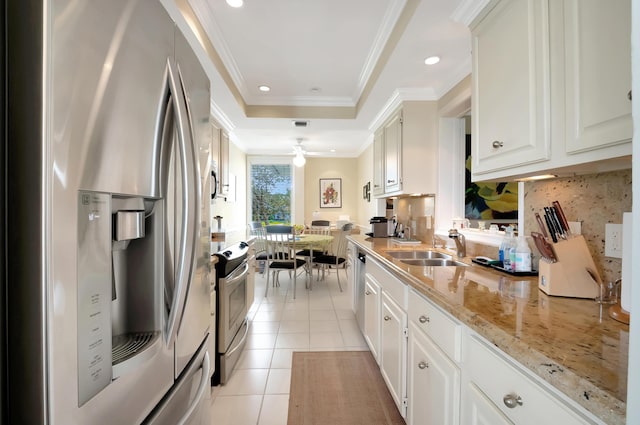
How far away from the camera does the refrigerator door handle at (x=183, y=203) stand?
774mm

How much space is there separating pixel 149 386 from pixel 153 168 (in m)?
0.52

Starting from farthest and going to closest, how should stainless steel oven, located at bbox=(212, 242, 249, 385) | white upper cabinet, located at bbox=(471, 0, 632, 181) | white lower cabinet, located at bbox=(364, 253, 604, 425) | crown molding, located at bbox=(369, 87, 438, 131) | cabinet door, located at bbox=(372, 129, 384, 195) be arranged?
cabinet door, located at bbox=(372, 129, 384, 195), crown molding, located at bbox=(369, 87, 438, 131), stainless steel oven, located at bbox=(212, 242, 249, 385), white upper cabinet, located at bbox=(471, 0, 632, 181), white lower cabinet, located at bbox=(364, 253, 604, 425)

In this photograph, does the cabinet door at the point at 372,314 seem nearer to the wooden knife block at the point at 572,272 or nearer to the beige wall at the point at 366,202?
the wooden knife block at the point at 572,272

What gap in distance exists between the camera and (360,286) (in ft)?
9.37

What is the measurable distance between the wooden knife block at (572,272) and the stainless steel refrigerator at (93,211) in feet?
4.37

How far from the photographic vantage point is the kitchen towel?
5.93 feet

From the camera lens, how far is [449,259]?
2.13 m

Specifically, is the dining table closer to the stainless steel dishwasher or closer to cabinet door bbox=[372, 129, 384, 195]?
cabinet door bbox=[372, 129, 384, 195]

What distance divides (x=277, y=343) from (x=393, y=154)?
Answer: 2151 millimetres

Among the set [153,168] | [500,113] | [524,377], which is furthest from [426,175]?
[153,168]

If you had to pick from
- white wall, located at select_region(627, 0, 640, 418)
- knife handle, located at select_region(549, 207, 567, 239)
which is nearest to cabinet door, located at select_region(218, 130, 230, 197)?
knife handle, located at select_region(549, 207, 567, 239)

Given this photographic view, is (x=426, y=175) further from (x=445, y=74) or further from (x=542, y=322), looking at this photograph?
(x=542, y=322)

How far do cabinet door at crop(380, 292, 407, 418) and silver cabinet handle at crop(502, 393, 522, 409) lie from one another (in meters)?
0.83

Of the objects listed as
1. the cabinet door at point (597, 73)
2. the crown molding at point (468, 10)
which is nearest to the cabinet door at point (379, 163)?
the crown molding at point (468, 10)
